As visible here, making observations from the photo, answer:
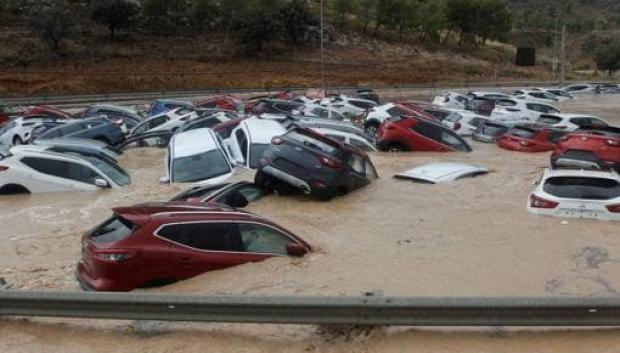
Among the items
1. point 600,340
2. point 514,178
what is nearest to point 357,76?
point 514,178

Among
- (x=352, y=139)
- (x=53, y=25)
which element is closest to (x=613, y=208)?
(x=352, y=139)

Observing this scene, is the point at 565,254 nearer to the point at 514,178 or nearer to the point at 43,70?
the point at 514,178

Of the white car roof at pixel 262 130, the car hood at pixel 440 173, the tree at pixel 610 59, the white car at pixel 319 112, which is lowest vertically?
the tree at pixel 610 59

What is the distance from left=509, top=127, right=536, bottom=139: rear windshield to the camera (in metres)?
22.9

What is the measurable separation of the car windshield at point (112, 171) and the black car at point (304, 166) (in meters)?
4.33

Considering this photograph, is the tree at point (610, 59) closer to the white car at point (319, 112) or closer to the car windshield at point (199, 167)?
the white car at point (319, 112)

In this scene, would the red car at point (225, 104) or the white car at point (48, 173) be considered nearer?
the white car at point (48, 173)

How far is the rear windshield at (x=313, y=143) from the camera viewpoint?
1367 centimetres

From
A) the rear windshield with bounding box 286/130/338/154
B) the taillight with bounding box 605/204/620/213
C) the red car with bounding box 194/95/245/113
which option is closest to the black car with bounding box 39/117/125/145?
the red car with bounding box 194/95/245/113

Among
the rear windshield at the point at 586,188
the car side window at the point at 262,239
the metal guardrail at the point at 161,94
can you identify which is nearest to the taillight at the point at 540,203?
the rear windshield at the point at 586,188

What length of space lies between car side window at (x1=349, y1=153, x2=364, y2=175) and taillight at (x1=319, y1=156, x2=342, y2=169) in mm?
722

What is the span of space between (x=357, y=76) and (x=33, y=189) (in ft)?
180

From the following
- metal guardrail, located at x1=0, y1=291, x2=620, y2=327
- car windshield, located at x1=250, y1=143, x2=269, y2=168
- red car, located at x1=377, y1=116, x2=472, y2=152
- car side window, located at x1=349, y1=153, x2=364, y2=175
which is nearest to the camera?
metal guardrail, located at x1=0, y1=291, x2=620, y2=327

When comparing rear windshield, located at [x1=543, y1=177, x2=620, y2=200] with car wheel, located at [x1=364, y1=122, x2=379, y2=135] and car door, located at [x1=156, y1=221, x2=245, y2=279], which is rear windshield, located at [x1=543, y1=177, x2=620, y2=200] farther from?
car wheel, located at [x1=364, y1=122, x2=379, y2=135]
